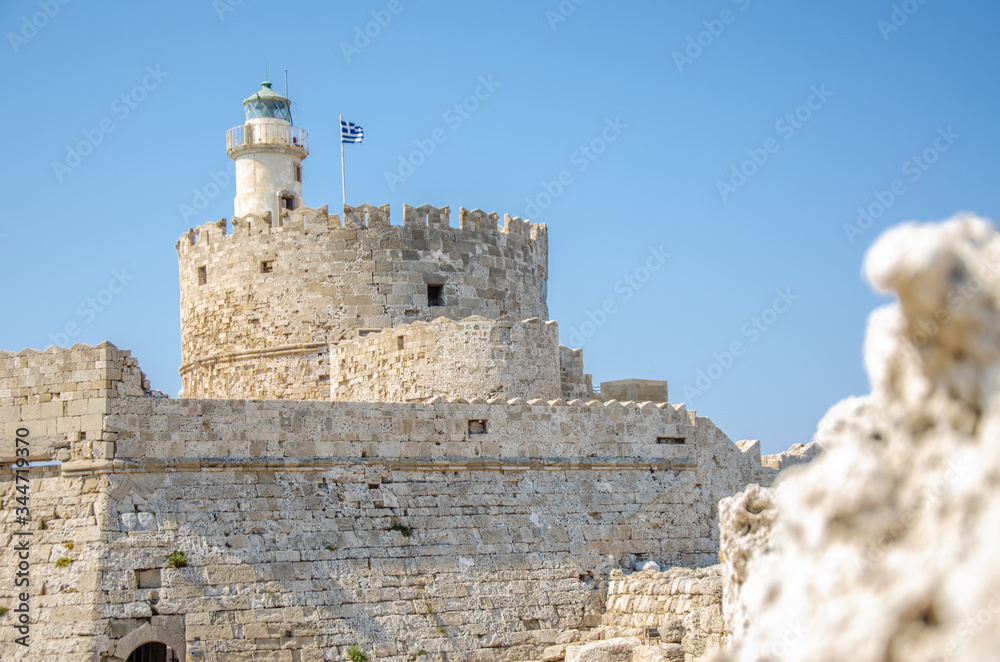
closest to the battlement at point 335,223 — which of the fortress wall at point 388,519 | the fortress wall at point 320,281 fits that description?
the fortress wall at point 320,281

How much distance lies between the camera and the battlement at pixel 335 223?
63.1ft

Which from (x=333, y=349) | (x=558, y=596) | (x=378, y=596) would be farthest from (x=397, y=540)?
(x=333, y=349)

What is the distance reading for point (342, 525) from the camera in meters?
13.4

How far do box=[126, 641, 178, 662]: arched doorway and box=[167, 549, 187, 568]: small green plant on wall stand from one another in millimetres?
817

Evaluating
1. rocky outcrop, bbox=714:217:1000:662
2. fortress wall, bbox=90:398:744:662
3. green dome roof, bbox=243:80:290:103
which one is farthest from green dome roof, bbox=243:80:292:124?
→ rocky outcrop, bbox=714:217:1000:662

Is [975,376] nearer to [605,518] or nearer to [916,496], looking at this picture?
[916,496]

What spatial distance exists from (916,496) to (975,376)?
342 millimetres

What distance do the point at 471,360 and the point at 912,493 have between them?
43.2 feet

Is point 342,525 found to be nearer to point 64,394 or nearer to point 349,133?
point 64,394

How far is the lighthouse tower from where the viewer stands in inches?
888

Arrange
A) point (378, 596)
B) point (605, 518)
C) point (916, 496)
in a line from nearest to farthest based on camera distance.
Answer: point (916, 496), point (378, 596), point (605, 518)

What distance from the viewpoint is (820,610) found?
9.98 feet

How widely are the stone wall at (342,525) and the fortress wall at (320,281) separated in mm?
4711

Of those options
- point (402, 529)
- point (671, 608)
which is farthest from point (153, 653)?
point (671, 608)
